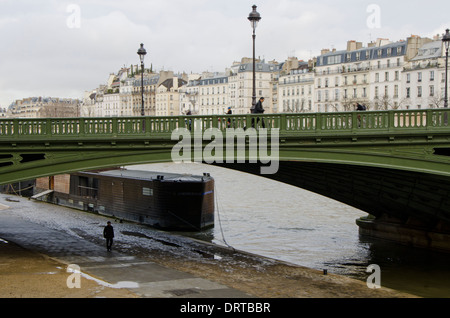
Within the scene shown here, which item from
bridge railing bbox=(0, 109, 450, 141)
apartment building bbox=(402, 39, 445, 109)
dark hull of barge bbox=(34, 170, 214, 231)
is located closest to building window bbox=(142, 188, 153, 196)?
dark hull of barge bbox=(34, 170, 214, 231)

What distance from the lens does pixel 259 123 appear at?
2280 centimetres

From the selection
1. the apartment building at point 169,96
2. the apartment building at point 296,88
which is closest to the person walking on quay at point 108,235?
the apartment building at point 296,88

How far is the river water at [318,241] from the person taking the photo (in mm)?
27328

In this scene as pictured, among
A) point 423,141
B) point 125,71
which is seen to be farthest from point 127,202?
point 125,71

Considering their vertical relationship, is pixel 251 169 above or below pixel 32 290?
above

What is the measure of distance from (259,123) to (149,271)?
6483 mm

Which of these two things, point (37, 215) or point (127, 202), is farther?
point (37, 215)

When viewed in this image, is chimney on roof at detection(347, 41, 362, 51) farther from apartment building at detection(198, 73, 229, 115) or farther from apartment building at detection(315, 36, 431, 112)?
apartment building at detection(198, 73, 229, 115)

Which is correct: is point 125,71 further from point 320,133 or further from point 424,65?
point 320,133

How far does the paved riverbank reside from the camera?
19469 mm

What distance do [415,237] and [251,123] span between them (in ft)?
44.8

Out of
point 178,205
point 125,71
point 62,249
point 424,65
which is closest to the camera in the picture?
point 62,249

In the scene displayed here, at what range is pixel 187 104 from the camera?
5871 inches
